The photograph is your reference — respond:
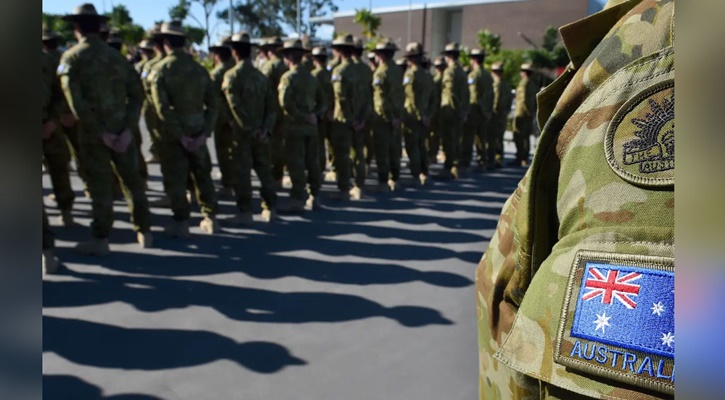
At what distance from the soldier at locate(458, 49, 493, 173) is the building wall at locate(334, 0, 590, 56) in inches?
932

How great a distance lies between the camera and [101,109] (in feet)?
15.3

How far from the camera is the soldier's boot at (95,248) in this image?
498 centimetres

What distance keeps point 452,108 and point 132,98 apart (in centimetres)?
565

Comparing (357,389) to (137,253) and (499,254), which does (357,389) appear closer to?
(499,254)

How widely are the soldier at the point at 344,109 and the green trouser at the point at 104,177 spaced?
9.60 ft

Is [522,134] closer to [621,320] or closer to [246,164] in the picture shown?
[246,164]

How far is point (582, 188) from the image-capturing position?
2.95ft

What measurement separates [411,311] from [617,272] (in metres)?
3.20

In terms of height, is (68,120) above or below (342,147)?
above

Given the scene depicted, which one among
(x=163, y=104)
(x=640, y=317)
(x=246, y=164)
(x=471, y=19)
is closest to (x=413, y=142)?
(x=246, y=164)

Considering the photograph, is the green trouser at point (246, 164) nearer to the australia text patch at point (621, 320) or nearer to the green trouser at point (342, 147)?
the green trouser at point (342, 147)

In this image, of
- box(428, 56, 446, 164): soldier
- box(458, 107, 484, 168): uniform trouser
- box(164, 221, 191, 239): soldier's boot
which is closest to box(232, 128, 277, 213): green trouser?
box(164, 221, 191, 239): soldier's boot

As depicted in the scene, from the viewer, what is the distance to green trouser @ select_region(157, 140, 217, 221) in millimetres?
5363

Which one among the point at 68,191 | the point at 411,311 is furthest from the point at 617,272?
the point at 68,191
